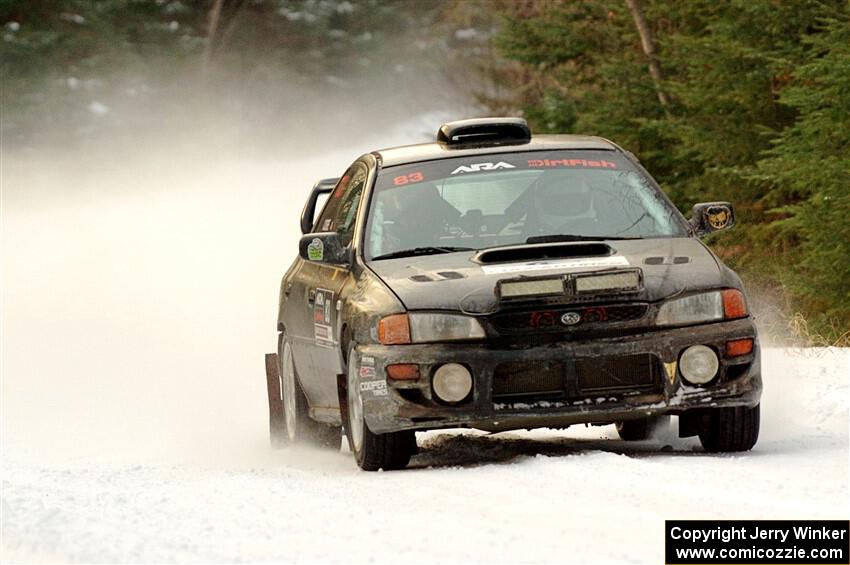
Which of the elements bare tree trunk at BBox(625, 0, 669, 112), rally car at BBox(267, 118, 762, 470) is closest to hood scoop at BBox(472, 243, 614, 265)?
rally car at BBox(267, 118, 762, 470)

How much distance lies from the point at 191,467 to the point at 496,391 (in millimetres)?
1628

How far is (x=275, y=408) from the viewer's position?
10852mm

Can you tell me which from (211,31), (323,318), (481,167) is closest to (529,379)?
(323,318)

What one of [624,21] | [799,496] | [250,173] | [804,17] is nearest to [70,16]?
[250,173]

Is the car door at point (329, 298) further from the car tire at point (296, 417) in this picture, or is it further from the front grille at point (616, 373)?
the front grille at point (616, 373)

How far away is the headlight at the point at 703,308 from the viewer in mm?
8000

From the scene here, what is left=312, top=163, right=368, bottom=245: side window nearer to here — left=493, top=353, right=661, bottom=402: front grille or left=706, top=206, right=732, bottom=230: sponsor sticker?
left=493, top=353, right=661, bottom=402: front grille

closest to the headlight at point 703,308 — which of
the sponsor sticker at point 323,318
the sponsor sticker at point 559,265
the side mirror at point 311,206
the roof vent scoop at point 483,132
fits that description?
the sponsor sticker at point 559,265

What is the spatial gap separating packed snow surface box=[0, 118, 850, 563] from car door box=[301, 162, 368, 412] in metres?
0.37

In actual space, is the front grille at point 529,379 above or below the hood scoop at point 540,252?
below

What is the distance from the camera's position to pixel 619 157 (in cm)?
966

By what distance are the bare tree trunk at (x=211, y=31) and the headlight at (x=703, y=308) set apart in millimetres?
47607

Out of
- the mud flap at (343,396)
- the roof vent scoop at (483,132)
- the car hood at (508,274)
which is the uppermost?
the roof vent scoop at (483,132)

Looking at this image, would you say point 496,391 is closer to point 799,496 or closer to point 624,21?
point 799,496
